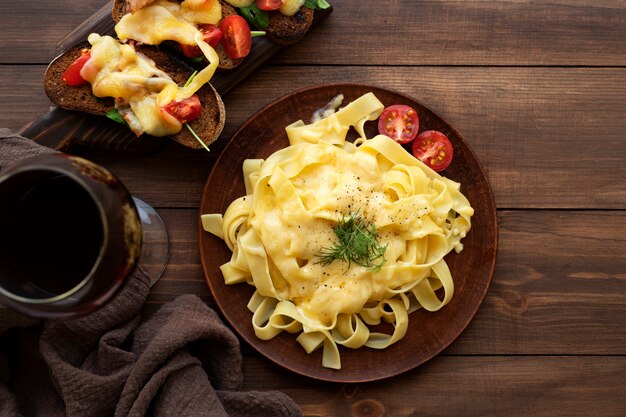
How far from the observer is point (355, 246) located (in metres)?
2.97

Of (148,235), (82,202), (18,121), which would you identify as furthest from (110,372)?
(18,121)

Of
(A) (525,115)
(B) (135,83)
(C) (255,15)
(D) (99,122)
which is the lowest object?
(A) (525,115)

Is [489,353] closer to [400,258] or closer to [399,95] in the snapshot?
[400,258]

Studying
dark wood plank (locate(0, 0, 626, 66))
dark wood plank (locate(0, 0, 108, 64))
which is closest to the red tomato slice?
dark wood plank (locate(0, 0, 626, 66))

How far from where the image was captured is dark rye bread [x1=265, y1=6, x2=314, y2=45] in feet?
10.3

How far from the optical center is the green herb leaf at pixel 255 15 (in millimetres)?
3096

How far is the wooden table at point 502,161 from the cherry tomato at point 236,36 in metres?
0.24

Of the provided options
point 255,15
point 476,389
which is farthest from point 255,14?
point 476,389

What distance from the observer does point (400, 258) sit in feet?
10.3

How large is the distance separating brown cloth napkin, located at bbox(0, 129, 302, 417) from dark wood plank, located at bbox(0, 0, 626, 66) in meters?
0.59

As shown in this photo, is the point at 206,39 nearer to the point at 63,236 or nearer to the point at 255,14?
the point at 255,14

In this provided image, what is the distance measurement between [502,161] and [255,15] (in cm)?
131

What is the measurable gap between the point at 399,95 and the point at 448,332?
1.06m

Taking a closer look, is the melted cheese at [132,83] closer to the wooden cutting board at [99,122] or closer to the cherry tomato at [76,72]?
the cherry tomato at [76,72]
